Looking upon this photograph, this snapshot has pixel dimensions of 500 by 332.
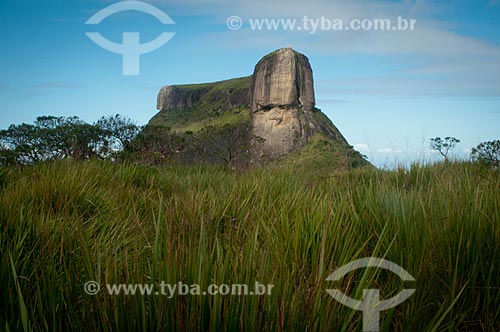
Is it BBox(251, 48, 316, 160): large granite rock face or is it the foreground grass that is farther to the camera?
BBox(251, 48, 316, 160): large granite rock face

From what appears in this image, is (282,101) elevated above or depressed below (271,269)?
above

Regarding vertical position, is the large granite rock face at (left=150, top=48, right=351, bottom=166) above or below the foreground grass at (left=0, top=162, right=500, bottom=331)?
above

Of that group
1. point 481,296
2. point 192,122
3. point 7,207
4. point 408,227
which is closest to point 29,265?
point 7,207

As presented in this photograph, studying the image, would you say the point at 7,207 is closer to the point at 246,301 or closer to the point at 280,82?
the point at 246,301

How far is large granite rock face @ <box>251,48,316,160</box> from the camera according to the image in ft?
321

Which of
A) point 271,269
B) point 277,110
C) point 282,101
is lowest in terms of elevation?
point 271,269

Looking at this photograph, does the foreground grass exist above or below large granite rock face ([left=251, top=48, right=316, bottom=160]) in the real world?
below

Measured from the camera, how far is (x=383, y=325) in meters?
1.58

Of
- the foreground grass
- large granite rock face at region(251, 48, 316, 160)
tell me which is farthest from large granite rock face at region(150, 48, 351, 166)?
the foreground grass

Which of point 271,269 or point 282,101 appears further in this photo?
point 282,101

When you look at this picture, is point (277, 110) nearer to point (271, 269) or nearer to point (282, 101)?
point (282, 101)

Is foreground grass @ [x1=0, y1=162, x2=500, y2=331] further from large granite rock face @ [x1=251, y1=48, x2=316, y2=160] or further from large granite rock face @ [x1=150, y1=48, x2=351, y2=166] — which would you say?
large granite rock face @ [x1=251, y1=48, x2=316, y2=160]

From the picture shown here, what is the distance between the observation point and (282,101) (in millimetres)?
100125

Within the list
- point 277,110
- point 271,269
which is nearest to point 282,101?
point 277,110
